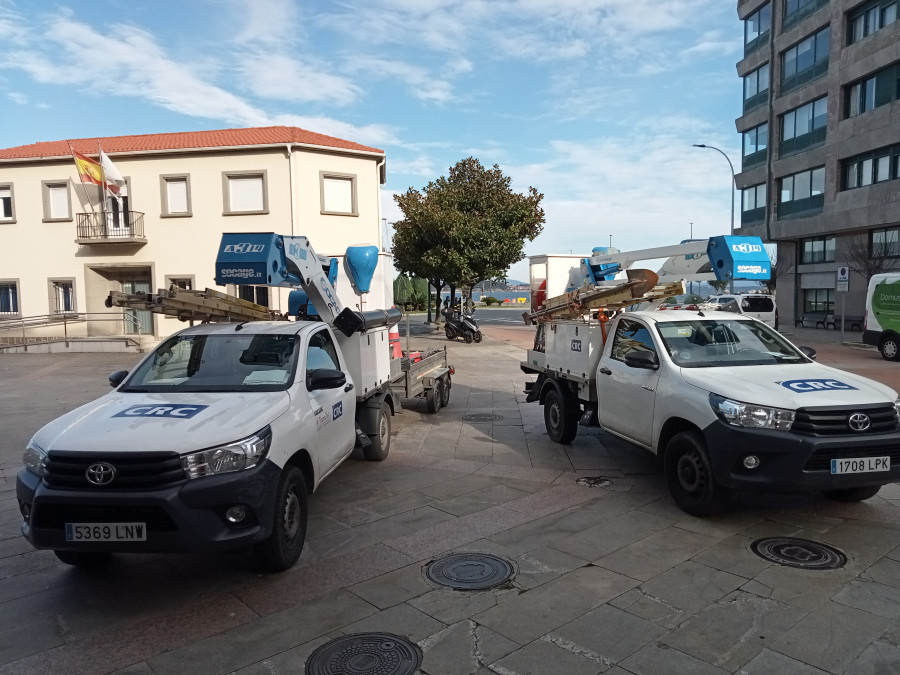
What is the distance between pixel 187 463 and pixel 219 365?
152cm

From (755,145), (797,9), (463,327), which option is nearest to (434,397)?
(463,327)

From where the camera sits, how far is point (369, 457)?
7.13 meters

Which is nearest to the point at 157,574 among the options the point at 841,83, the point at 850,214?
the point at 850,214

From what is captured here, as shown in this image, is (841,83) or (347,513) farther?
(841,83)

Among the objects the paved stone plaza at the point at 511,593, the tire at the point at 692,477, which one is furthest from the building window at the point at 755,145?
the tire at the point at 692,477

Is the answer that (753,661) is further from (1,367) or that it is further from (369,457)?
(1,367)

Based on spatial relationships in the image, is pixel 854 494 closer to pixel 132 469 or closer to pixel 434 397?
pixel 132 469

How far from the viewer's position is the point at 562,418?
7707mm

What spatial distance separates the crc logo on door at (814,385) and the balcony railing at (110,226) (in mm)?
22246

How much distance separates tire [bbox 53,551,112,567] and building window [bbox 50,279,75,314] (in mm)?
22046

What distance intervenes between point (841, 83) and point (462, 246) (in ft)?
63.2

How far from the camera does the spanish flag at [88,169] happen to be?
2101 centimetres

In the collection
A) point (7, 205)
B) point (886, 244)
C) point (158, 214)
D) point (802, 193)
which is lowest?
point (886, 244)

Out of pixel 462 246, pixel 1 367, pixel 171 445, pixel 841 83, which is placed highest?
pixel 841 83
